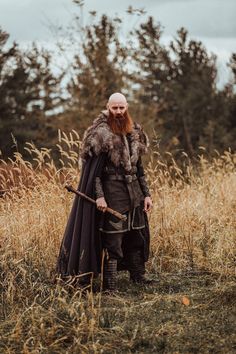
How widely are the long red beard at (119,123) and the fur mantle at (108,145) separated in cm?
4

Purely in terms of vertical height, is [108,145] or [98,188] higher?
[108,145]

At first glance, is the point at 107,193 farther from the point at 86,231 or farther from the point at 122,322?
the point at 122,322

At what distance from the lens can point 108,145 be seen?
233 inches

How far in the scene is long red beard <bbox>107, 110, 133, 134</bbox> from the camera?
604 centimetres

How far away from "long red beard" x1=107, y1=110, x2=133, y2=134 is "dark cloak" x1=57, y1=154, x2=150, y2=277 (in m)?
0.26

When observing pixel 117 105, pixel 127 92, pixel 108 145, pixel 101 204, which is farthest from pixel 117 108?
pixel 127 92

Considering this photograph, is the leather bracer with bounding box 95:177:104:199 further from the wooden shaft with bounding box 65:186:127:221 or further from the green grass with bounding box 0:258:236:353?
the green grass with bounding box 0:258:236:353

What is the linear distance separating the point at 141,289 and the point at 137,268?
236 mm

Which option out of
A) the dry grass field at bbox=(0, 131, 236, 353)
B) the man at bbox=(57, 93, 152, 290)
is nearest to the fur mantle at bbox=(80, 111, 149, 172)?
the man at bbox=(57, 93, 152, 290)

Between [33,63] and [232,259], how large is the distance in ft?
61.1

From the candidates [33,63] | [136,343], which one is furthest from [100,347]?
[33,63]

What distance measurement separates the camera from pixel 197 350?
4.42 meters

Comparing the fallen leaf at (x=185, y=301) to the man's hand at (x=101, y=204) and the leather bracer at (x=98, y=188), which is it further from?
the leather bracer at (x=98, y=188)

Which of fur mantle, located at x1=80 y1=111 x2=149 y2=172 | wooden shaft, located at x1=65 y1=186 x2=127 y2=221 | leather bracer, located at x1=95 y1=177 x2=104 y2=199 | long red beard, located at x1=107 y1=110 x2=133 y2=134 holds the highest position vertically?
long red beard, located at x1=107 y1=110 x2=133 y2=134
